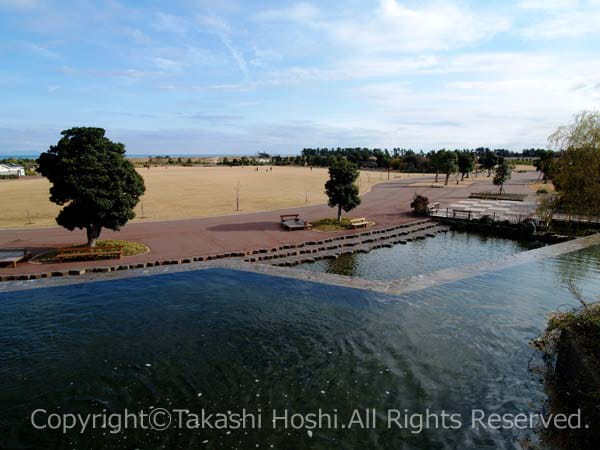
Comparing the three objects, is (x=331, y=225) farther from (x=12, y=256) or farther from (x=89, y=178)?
(x=12, y=256)

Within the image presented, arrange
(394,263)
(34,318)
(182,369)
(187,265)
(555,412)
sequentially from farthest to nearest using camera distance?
(394,263) < (187,265) < (34,318) < (182,369) < (555,412)

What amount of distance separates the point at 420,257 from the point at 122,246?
1790 centimetres

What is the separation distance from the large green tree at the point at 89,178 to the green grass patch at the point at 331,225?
14.0 metres

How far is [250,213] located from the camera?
123ft

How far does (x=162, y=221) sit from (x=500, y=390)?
1109 inches

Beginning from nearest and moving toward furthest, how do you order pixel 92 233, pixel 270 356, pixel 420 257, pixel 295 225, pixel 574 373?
1. pixel 574 373
2. pixel 270 356
3. pixel 92 233
4. pixel 420 257
5. pixel 295 225

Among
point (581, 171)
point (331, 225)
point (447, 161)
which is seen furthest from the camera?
point (447, 161)

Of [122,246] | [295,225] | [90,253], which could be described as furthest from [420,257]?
[90,253]

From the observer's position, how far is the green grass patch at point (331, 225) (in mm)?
30109

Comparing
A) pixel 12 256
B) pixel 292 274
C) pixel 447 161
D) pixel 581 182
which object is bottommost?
pixel 292 274

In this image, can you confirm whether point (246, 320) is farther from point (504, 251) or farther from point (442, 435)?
point (504, 251)

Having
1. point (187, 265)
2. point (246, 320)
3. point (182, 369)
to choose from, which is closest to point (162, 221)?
point (187, 265)

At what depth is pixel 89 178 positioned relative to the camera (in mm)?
20188

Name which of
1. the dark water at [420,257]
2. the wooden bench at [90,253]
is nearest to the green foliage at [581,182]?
the dark water at [420,257]
